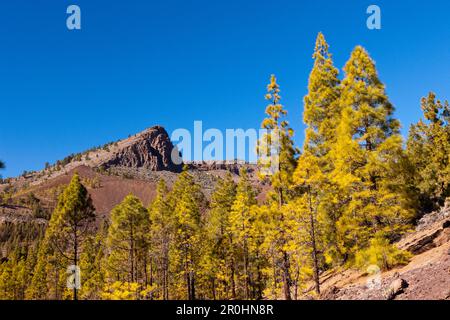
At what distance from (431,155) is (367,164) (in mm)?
22759

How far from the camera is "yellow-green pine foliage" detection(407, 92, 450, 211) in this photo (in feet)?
108

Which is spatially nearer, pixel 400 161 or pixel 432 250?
pixel 432 250

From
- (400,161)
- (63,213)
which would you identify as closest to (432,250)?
(400,161)

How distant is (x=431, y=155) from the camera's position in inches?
1481

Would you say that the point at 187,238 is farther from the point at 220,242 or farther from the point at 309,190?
the point at 309,190

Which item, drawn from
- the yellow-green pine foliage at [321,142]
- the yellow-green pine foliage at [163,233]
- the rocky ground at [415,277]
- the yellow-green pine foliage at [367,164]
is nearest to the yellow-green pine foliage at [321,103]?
the yellow-green pine foliage at [321,142]

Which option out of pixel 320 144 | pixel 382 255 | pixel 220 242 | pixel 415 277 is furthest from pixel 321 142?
pixel 220 242

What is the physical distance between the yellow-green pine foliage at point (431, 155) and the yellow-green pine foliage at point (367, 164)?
33.9 feet

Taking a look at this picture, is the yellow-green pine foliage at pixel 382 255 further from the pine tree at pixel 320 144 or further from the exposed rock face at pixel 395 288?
the exposed rock face at pixel 395 288

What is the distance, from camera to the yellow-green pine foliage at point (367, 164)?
1895cm
